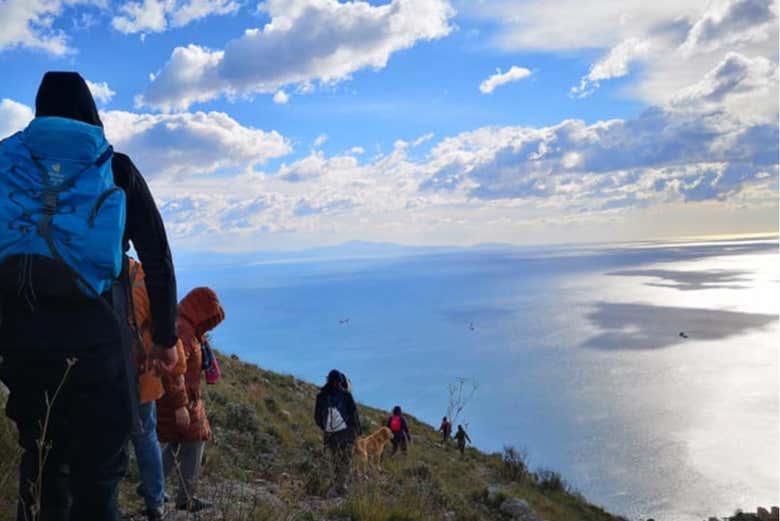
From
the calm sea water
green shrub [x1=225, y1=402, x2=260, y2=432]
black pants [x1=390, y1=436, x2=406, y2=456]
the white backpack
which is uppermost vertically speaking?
the white backpack

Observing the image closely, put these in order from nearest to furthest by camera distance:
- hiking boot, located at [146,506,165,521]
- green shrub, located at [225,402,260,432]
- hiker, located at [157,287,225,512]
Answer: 1. hiking boot, located at [146,506,165,521]
2. hiker, located at [157,287,225,512]
3. green shrub, located at [225,402,260,432]

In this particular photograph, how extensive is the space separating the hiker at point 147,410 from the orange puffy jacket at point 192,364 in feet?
0.28

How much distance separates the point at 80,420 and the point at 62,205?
73 centimetres

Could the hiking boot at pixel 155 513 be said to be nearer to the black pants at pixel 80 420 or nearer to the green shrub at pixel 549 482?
the black pants at pixel 80 420

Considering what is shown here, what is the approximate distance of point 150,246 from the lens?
7.10ft

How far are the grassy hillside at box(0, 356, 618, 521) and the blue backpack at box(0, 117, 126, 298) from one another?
1.56m

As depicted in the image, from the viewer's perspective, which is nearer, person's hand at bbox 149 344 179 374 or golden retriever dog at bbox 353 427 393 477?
person's hand at bbox 149 344 179 374

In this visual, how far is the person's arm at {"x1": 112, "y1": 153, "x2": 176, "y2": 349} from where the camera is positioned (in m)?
2.13

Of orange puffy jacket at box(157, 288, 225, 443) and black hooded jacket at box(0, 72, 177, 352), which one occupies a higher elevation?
black hooded jacket at box(0, 72, 177, 352)

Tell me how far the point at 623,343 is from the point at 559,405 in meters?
39.4

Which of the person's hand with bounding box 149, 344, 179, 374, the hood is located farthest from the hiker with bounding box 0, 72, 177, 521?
the hood

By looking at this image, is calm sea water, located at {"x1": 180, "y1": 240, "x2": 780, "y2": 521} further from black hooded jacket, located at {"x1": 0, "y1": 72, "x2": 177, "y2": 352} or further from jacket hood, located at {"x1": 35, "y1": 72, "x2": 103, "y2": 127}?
jacket hood, located at {"x1": 35, "y1": 72, "x2": 103, "y2": 127}

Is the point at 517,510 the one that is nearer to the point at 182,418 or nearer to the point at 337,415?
the point at 337,415

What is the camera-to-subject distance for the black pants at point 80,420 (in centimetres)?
184
